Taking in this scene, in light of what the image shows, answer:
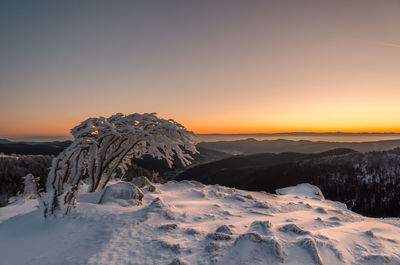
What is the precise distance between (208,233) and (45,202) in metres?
5.92

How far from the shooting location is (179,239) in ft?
20.5

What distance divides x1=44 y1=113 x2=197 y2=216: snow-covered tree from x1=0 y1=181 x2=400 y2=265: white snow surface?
1.43m

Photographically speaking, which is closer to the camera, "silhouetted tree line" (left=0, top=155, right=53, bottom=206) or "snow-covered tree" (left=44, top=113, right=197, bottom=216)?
"snow-covered tree" (left=44, top=113, right=197, bottom=216)

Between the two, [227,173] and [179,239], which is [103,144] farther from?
[227,173]

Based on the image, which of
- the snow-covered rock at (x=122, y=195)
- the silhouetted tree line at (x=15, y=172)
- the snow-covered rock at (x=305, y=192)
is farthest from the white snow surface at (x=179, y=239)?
the silhouetted tree line at (x=15, y=172)

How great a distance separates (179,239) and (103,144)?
7001 millimetres

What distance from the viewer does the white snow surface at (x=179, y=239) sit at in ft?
17.5

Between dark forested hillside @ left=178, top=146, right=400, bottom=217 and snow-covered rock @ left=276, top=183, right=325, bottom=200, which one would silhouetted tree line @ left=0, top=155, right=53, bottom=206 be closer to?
snow-covered rock @ left=276, top=183, right=325, bottom=200

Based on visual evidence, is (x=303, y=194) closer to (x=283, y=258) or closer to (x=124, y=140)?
(x=283, y=258)

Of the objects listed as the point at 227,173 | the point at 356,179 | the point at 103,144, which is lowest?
the point at 227,173

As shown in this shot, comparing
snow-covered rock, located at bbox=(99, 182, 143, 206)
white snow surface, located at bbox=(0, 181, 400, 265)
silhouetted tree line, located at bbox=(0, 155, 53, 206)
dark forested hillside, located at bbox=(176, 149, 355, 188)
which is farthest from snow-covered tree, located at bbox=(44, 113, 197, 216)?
dark forested hillside, located at bbox=(176, 149, 355, 188)

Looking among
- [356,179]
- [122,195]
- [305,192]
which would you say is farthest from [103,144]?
[356,179]

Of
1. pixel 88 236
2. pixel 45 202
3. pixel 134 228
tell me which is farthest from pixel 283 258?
pixel 45 202

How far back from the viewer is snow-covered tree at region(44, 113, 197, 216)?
8.20 meters
